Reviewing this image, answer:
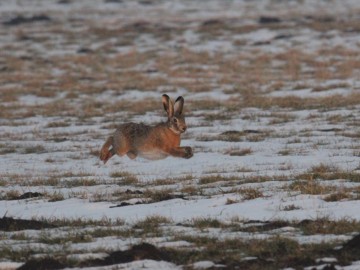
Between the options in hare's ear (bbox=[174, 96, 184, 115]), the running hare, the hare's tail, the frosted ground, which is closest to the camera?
the frosted ground

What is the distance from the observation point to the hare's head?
1459 centimetres

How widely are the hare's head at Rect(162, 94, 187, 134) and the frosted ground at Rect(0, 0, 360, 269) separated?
75cm

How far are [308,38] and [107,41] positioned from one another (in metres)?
12.5

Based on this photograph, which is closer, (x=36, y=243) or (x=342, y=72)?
(x=36, y=243)

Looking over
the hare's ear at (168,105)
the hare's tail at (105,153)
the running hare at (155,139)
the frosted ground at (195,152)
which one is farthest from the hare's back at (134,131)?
the hare's ear at (168,105)

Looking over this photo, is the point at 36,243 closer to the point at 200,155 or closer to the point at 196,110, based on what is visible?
the point at 200,155

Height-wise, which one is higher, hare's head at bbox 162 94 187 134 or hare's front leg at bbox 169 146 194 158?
hare's head at bbox 162 94 187 134

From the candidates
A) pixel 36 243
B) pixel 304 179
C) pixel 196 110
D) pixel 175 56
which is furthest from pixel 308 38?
pixel 36 243

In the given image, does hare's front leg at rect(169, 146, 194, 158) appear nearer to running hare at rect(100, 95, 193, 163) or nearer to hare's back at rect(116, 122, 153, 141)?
running hare at rect(100, 95, 193, 163)

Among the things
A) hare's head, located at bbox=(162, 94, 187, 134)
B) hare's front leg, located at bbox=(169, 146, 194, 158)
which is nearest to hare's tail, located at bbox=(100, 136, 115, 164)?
hare's front leg, located at bbox=(169, 146, 194, 158)

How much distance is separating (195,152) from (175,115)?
2.00 metres

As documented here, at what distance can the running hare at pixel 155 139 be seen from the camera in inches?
579

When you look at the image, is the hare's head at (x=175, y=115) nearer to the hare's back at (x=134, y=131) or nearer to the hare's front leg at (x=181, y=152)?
the hare's front leg at (x=181, y=152)

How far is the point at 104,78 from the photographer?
36.2 m
